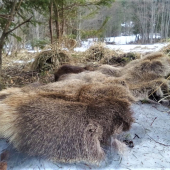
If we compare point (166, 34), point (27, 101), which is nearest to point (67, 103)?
point (27, 101)

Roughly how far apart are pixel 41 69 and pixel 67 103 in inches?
90.6

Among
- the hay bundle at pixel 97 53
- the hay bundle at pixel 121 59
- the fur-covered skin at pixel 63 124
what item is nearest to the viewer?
the fur-covered skin at pixel 63 124

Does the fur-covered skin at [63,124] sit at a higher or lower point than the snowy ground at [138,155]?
higher

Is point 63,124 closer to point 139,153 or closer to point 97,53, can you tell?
point 139,153

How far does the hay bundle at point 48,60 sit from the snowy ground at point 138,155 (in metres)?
2.26

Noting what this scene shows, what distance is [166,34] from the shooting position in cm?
1970

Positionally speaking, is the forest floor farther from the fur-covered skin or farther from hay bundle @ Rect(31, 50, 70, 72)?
hay bundle @ Rect(31, 50, 70, 72)

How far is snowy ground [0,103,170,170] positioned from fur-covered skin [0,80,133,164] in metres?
0.05

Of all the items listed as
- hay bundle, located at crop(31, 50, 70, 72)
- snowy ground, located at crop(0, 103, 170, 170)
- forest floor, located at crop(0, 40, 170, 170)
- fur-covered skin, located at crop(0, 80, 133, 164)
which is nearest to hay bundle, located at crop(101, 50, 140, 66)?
hay bundle, located at crop(31, 50, 70, 72)

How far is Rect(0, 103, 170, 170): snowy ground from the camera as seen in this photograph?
73 centimetres

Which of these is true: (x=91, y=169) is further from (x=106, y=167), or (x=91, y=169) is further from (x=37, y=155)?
(x=37, y=155)

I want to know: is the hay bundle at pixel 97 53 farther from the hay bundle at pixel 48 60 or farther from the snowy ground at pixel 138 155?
the snowy ground at pixel 138 155

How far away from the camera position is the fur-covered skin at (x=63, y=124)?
0.71 meters

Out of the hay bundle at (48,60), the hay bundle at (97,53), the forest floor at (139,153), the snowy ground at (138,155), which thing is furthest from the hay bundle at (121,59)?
the snowy ground at (138,155)
